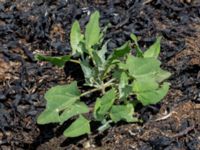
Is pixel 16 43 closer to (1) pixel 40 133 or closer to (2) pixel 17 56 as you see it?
(2) pixel 17 56

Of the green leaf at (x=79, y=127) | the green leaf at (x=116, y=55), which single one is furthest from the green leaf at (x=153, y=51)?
the green leaf at (x=79, y=127)

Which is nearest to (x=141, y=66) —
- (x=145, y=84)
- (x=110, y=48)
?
(x=145, y=84)

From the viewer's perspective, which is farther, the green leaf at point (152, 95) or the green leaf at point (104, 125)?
the green leaf at point (104, 125)

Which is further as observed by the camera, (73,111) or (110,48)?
(110,48)

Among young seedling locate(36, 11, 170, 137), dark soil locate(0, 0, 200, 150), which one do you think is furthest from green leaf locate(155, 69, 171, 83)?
dark soil locate(0, 0, 200, 150)

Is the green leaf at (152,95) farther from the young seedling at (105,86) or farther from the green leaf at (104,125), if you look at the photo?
the green leaf at (104,125)

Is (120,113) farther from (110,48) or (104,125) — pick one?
(110,48)
